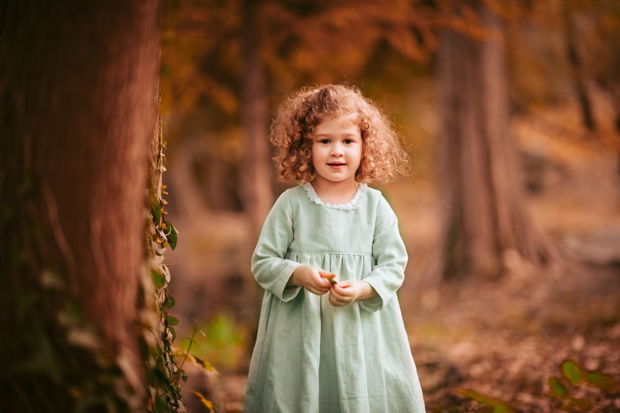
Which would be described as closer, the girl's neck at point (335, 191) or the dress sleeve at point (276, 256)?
the dress sleeve at point (276, 256)

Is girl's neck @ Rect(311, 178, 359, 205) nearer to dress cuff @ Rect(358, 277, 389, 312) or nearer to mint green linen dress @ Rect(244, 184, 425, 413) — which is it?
mint green linen dress @ Rect(244, 184, 425, 413)

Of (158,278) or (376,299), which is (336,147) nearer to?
(376,299)

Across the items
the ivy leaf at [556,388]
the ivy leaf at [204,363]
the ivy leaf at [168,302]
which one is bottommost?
the ivy leaf at [204,363]

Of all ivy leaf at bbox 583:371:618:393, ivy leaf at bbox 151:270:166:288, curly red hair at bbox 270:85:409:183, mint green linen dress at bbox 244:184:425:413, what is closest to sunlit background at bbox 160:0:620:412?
ivy leaf at bbox 583:371:618:393

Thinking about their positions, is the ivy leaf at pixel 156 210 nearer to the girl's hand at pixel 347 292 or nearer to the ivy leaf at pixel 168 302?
the ivy leaf at pixel 168 302

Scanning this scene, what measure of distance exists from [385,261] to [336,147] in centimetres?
54

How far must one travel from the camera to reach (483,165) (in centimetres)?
759

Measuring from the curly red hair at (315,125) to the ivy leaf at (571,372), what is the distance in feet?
3.72

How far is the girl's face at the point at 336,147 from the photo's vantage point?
255 cm

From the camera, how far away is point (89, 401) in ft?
5.73

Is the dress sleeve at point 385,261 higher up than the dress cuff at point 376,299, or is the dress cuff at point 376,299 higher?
the dress sleeve at point 385,261

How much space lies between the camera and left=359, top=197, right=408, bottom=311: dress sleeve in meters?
2.46

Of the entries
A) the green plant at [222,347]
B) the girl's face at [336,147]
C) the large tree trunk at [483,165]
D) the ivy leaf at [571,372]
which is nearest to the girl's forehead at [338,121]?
the girl's face at [336,147]

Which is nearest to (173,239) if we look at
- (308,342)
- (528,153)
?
(308,342)
